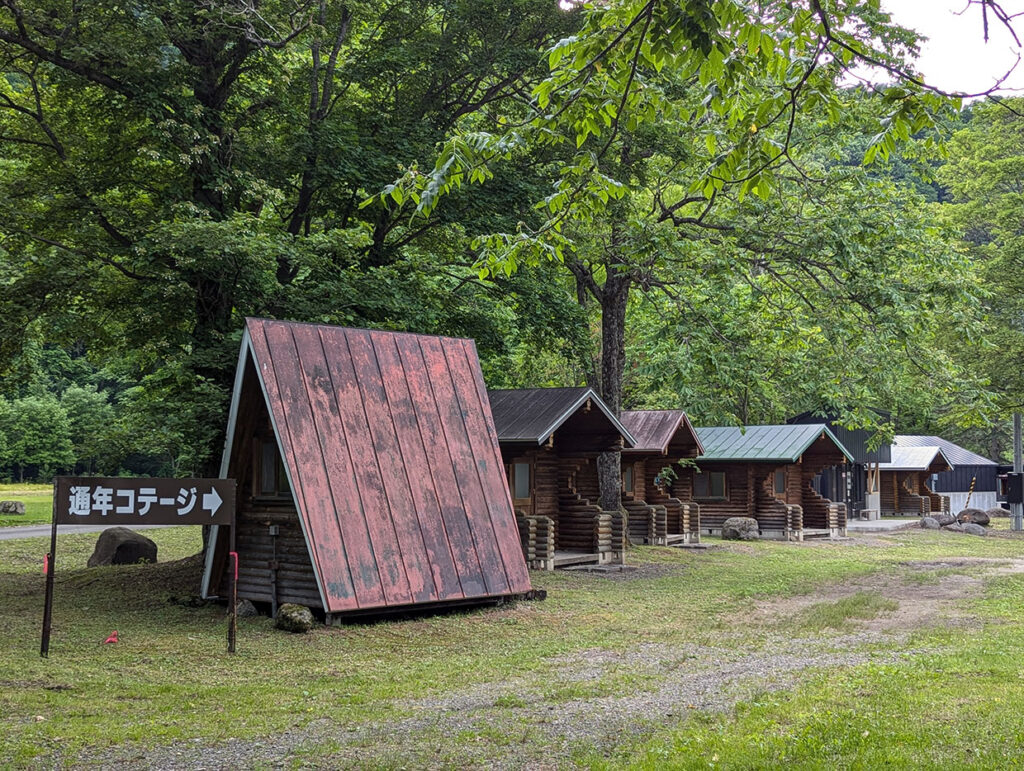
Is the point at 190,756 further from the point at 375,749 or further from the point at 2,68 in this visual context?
the point at 2,68

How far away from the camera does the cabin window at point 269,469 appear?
14.3m

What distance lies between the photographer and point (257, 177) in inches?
703

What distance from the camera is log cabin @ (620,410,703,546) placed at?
27.8m

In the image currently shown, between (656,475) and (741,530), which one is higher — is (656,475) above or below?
above

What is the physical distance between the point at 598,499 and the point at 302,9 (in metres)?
14.6

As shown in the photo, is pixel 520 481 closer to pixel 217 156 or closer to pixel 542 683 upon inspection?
pixel 217 156

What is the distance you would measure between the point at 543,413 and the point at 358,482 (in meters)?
7.48

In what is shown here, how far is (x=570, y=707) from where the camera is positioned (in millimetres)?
8195

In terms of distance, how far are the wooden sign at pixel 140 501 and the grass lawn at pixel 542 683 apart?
1.55m

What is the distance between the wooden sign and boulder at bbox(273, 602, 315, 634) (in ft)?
Result: 5.74

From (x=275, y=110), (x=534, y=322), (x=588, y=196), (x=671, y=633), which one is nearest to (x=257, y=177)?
(x=275, y=110)

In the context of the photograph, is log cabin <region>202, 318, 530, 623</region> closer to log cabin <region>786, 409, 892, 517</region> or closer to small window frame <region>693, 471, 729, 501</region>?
small window frame <region>693, 471, 729, 501</region>

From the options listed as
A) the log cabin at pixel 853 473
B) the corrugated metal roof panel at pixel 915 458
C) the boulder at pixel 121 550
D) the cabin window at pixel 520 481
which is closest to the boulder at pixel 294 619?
the cabin window at pixel 520 481

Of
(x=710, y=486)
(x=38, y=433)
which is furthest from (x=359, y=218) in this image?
(x=38, y=433)
